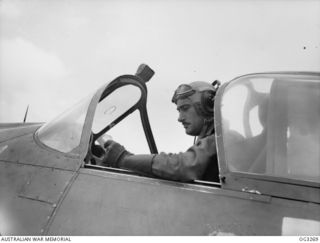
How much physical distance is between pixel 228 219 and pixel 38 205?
1.27 m

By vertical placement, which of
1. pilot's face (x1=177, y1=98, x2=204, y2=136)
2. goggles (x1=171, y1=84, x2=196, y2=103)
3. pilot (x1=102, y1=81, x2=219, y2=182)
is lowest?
pilot (x1=102, y1=81, x2=219, y2=182)

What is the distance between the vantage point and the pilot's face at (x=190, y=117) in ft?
11.6

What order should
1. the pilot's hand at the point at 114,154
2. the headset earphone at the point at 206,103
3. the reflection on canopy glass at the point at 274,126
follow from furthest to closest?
the headset earphone at the point at 206,103 → the pilot's hand at the point at 114,154 → the reflection on canopy glass at the point at 274,126

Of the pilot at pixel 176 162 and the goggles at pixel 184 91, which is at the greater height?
the goggles at pixel 184 91

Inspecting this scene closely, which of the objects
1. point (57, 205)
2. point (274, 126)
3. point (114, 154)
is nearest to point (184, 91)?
point (114, 154)

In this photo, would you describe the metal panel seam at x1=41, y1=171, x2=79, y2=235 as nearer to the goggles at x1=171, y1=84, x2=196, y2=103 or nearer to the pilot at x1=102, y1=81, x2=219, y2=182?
the pilot at x1=102, y1=81, x2=219, y2=182

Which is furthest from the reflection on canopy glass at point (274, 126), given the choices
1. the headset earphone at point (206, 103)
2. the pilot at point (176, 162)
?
the headset earphone at point (206, 103)

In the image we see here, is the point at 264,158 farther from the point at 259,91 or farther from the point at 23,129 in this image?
the point at 23,129

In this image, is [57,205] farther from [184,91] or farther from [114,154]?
[184,91]

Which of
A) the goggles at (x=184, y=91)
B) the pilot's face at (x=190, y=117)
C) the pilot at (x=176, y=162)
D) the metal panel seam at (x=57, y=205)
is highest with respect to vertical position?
the goggles at (x=184, y=91)

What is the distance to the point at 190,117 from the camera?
357cm

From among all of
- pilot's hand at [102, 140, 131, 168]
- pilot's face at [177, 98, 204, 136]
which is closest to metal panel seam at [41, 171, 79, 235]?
pilot's hand at [102, 140, 131, 168]

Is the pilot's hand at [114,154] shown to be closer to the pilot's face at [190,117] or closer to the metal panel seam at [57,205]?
the metal panel seam at [57,205]

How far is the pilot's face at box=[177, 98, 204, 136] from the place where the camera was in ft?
11.6
